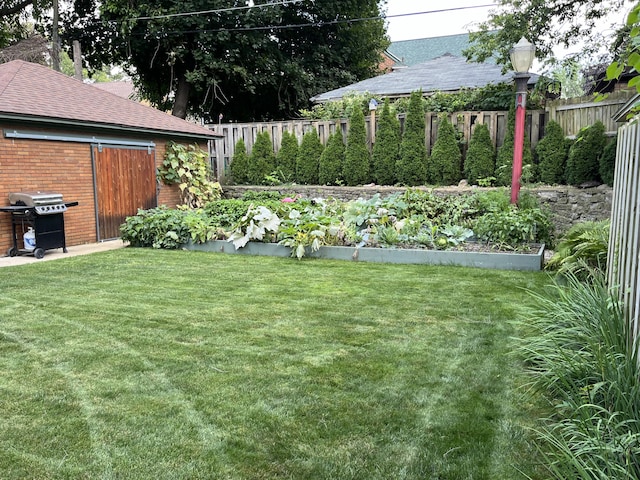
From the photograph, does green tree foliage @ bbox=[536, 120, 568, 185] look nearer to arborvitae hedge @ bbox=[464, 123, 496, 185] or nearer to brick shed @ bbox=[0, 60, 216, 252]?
arborvitae hedge @ bbox=[464, 123, 496, 185]

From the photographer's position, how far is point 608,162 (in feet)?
28.3

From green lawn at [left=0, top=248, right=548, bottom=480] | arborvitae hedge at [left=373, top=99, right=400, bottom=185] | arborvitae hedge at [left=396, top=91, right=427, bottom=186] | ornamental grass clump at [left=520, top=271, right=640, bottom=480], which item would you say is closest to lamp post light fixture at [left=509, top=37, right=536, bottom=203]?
green lawn at [left=0, top=248, right=548, bottom=480]

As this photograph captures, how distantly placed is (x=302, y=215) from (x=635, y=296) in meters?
6.01

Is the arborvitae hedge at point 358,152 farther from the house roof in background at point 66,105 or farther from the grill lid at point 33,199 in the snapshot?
the grill lid at point 33,199

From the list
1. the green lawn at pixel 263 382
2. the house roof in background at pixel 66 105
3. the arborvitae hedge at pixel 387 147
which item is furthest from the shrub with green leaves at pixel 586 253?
the house roof in background at pixel 66 105

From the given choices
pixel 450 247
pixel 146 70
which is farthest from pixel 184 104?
pixel 450 247

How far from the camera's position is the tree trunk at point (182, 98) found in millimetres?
19406

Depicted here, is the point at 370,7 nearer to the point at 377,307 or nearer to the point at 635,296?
the point at 377,307

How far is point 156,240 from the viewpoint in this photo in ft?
28.3

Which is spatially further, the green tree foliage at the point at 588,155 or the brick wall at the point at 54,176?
the green tree foliage at the point at 588,155

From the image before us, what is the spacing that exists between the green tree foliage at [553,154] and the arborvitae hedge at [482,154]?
3.39 feet

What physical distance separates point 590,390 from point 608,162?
7.63 meters

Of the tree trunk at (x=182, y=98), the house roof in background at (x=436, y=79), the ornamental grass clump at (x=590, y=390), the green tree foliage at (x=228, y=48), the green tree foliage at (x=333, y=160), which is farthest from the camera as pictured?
the tree trunk at (x=182, y=98)

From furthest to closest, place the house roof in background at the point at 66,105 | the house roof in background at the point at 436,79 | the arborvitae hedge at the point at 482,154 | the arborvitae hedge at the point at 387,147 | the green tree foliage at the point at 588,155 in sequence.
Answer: the house roof in background at the point at 436,79 < the arborvitae hedge at the point at 387,147 < the arborvitae hedge at the point at 482,154 < the green tree foliage at the point at 588,155 < the house roof in background at the point at 66,105
